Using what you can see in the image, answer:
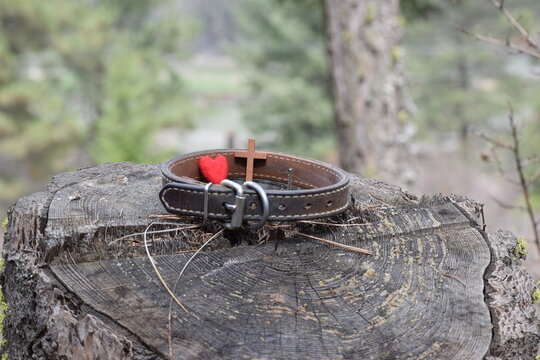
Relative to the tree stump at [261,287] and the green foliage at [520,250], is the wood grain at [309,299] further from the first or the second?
the green foliage at [520,250]

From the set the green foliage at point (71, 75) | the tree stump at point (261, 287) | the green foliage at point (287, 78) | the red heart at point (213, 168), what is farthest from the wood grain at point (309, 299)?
the green foliage at point (287, 78)

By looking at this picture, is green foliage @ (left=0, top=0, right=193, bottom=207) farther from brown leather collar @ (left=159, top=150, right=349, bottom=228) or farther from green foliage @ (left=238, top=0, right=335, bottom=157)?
brown leather collar @ (left=159, top=150, right=349, bottom=228)

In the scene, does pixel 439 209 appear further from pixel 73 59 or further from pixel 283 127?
pixel 73 59

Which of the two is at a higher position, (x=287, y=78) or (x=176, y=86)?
(x=287, y=78)

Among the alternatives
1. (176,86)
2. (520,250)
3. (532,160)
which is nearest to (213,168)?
(520,250)

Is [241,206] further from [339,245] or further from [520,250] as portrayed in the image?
[520,250]

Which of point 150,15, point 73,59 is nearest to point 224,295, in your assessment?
point 73,59
